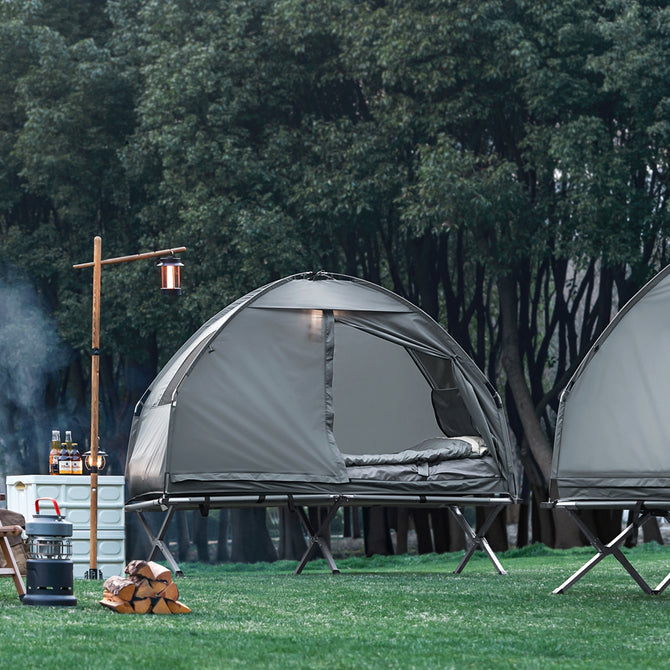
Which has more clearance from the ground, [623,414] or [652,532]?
[623,414]

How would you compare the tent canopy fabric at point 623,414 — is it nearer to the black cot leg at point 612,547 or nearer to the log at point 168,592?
the black cot leg at point 612,547

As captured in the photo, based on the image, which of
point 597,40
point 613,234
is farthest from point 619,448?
point 597,40

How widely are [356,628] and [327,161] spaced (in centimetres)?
1150

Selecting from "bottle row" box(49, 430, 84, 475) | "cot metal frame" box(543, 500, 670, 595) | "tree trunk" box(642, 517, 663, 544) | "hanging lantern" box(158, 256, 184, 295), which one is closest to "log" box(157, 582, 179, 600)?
"cot metal frame" box(543, 500, 670, 595)

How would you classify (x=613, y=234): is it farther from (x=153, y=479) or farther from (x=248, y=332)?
(x=153, y=479)

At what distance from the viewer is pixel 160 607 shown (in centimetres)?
652

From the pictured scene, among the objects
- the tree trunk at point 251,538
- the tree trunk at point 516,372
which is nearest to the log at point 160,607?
the tree trunk at point 516,372

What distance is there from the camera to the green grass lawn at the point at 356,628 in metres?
4.82

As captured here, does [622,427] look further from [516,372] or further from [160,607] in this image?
[516,372]

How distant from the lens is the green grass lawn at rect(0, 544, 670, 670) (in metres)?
4.82

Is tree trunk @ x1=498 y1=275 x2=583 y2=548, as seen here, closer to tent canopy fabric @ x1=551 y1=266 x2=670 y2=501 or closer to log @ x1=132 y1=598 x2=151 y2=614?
tent canopy fabric @ x1=551 y1=266 x2=670 y2=501

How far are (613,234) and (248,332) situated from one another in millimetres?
A: 6149

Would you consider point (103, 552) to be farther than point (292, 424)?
No

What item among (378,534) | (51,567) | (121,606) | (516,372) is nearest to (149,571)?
(121,606)
